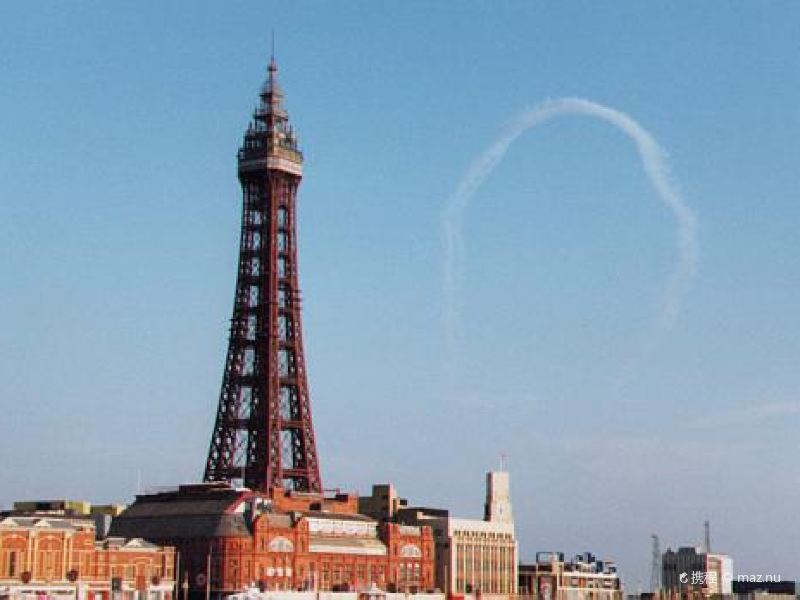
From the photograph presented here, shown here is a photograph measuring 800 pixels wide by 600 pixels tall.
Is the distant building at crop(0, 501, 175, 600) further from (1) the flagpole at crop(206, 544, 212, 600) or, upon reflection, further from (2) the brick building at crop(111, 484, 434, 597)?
(2) the brick building at crop(111, 484, 434, 597)

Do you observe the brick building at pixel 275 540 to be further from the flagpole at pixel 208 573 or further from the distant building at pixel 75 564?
the distant building at pixel 75 564

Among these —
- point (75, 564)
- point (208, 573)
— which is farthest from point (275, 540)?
point (75, 564)

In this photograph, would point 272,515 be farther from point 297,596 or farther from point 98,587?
point 98,587

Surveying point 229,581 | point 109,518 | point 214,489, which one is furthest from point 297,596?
point 109,518

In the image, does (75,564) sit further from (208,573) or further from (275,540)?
(275,540)

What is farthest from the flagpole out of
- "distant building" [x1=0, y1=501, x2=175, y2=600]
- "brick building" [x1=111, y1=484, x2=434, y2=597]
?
"distant building" [x1=0, y1=501, x2=175, y2=600]

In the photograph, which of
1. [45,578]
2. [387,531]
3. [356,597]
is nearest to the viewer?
[45,578]
